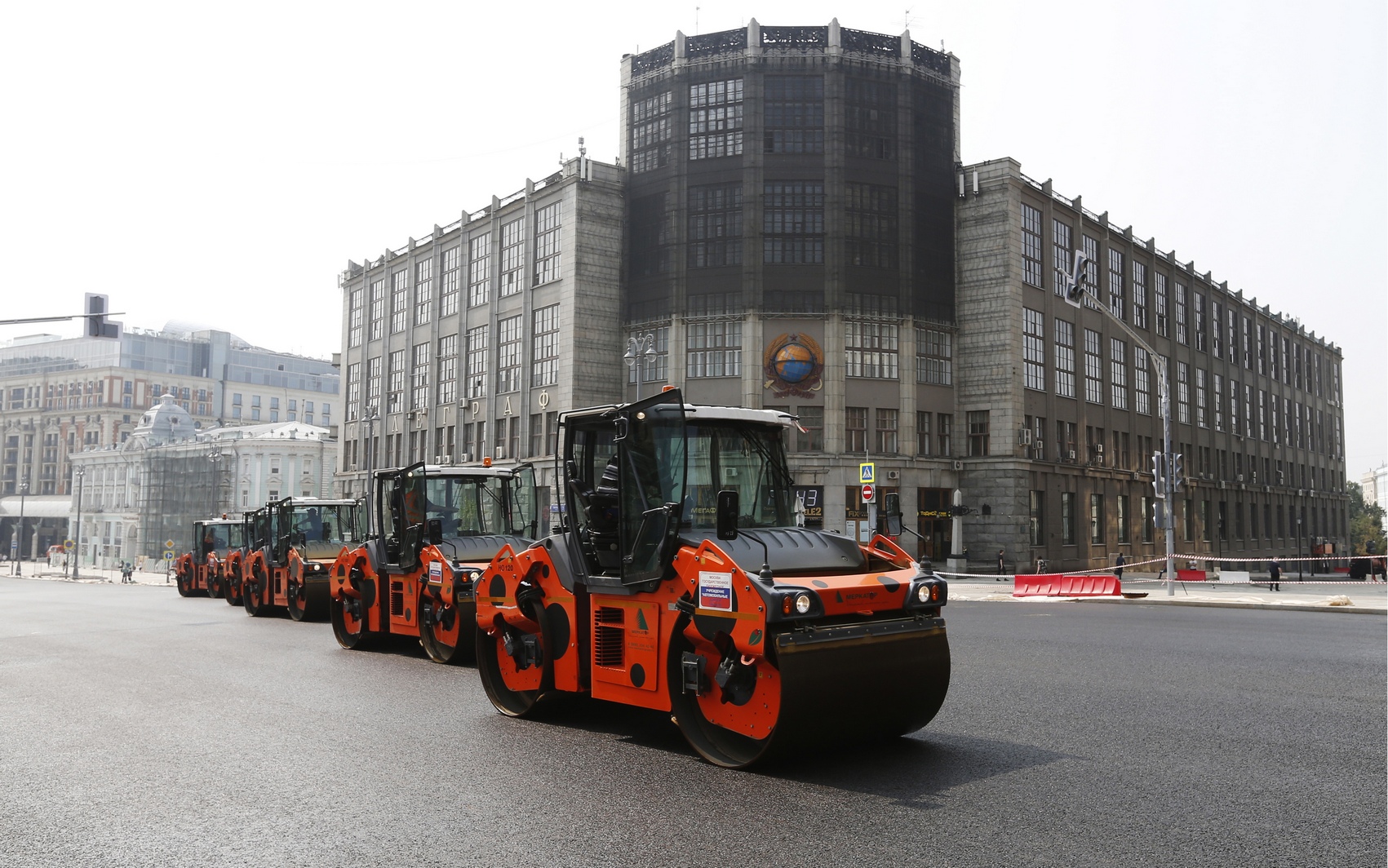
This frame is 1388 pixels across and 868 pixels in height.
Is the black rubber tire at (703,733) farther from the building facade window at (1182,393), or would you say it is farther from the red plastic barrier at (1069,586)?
the building facade window at (1182,393)

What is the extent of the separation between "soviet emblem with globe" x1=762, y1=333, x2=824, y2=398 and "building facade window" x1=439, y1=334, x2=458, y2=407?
2287 cm

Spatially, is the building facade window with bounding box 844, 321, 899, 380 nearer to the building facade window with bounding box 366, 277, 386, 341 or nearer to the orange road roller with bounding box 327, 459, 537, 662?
the building facade window with bounding box 366, 277, 386, 341

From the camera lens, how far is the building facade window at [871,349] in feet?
178

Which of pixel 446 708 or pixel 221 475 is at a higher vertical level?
pixel 221 475

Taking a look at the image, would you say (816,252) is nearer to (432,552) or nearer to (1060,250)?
(1060,250)

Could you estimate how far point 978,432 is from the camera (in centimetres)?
5644

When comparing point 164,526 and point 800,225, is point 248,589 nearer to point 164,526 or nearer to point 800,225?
point 800,225

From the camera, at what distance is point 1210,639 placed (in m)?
18.0

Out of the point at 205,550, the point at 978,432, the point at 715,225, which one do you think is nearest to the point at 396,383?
the point at 715,225

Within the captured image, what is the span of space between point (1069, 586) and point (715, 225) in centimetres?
2890

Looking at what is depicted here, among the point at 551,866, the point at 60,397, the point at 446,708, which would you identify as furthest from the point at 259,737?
the point at 60,397

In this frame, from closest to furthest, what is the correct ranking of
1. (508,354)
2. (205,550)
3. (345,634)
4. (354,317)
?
1. (345,634)
2. (205,550)
3. (508,354)
4. (354,317)

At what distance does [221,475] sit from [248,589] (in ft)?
248

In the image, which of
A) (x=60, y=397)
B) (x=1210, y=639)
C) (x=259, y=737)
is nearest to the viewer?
(x=259, y=737)
